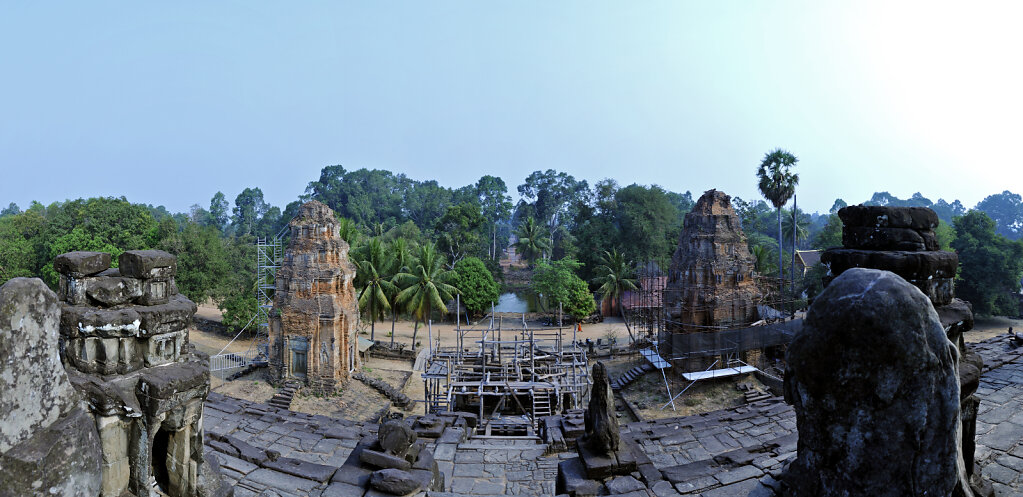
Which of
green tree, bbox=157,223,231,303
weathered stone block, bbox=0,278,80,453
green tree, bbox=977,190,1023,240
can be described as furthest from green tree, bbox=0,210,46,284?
green tree, bbox=977,190,1023,240

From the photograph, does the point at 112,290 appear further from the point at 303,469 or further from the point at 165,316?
the point at 303,469

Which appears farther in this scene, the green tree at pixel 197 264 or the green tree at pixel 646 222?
the green tree at pixel 646 222

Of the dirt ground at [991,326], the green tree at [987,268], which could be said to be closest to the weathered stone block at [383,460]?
the dirt ground at [991,326]

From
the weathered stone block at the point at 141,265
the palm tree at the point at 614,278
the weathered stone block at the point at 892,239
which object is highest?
A: the weathered stone block at the point at 892,239

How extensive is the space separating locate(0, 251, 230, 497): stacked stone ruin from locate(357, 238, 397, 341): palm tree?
19.8 m

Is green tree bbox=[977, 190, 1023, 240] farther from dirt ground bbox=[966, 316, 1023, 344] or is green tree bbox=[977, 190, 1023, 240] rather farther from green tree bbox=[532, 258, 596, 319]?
green tree bbox=[532, 258, 596, 319]

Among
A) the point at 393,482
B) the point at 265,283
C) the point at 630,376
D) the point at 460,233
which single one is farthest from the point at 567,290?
the point at 393,482

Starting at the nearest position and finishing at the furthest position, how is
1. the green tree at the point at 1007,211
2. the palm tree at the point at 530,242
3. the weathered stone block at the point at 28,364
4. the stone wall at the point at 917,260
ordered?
the weathered stone block at the point at 28,364 → the stone wall at the point at 917,260 → the palm tree at the point at 530,242 → the green tree at the point at 1007,211

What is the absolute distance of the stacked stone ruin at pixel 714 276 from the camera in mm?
19625

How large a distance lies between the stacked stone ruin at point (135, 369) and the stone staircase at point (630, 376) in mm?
16988

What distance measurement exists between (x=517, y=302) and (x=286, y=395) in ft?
104

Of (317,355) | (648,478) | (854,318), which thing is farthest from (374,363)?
(854,318)

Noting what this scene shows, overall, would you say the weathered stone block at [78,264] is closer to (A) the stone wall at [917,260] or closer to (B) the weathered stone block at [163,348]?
(B) the weathered stone block at [163,348]

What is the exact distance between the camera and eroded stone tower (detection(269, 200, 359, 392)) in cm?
1852
